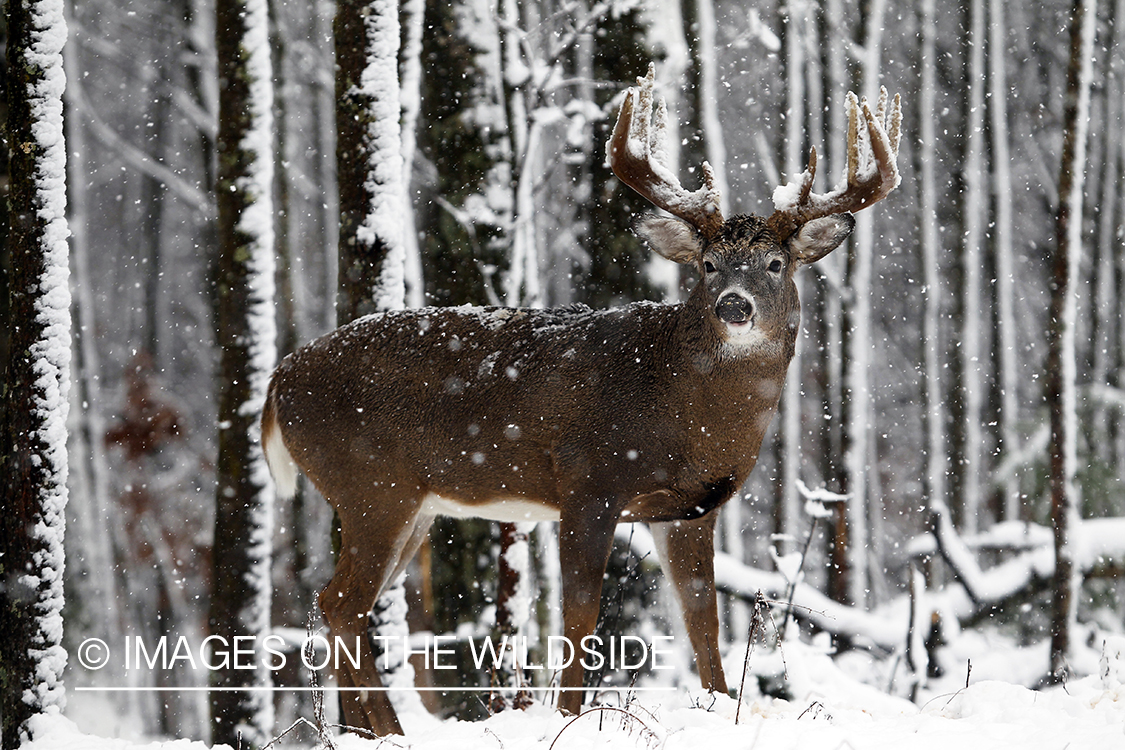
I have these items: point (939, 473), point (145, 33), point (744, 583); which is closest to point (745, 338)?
point (744, 583)

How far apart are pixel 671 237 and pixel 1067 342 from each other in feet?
15.6

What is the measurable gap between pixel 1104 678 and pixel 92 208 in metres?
20.7

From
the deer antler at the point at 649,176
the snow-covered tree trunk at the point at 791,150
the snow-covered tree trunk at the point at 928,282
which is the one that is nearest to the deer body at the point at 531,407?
the deer antler at the point at 649,176

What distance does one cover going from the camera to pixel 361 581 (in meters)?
5.24

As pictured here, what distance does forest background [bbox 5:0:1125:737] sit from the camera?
7418 millimetres

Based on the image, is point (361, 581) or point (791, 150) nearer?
point (361, 581)

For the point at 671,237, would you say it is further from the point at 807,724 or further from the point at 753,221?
the point at 807,724

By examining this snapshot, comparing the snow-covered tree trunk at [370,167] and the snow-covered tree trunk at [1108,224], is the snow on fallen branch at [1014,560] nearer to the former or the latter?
the snow-covered tree trunk at [370,167]

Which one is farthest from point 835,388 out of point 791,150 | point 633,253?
point 633,253

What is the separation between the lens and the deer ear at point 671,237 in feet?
17.0

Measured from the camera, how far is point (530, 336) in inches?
209

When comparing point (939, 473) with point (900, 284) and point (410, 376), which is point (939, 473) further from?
point (410, 376)

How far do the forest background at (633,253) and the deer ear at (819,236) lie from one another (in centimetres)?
197

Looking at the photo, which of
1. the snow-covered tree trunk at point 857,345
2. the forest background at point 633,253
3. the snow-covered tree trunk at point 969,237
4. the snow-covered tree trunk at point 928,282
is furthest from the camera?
the snow-covered tree trunk at point 969,237
